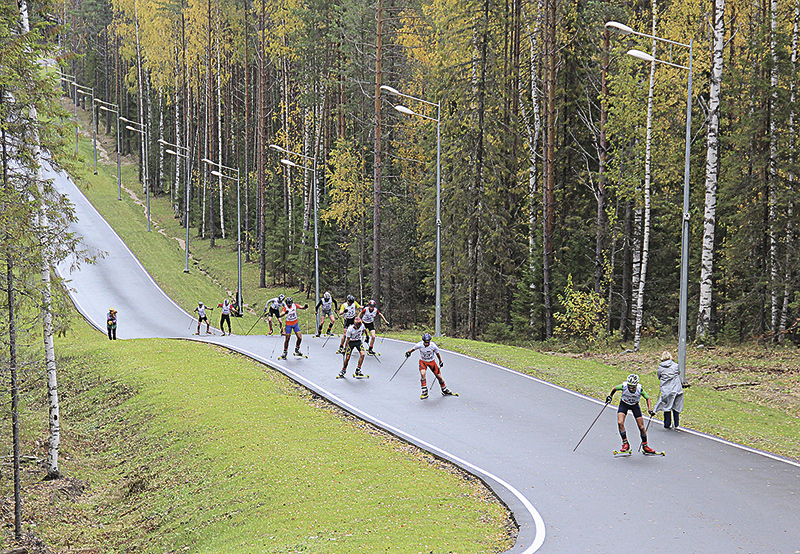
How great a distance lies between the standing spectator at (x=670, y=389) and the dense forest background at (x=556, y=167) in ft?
26.9

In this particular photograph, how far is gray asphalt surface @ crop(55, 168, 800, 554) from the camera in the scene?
1095 cm

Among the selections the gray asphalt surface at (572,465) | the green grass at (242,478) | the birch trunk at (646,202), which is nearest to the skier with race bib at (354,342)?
the gray asphalt surface at (572,465)

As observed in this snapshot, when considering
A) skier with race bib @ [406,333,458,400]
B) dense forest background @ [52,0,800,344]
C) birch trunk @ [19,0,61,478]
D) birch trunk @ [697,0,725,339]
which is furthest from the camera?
dense forest background @ [52,0,800,344]

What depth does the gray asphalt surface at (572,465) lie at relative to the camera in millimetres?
10953

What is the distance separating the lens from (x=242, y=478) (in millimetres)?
15320

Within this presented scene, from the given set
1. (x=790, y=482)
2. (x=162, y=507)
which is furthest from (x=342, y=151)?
(x=790, y=482)

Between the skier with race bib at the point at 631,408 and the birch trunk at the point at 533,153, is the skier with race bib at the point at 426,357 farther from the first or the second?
the birch trunk at the point at 533,153

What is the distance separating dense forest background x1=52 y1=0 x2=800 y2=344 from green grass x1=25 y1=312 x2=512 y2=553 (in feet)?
41.6

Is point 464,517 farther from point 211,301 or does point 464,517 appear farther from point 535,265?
point 211,301

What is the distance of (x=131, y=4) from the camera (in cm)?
8594

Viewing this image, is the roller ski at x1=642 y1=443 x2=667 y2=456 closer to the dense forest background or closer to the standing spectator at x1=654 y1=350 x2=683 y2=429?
the standing spectator at x1=654 y1=350 x2=683 y2=429

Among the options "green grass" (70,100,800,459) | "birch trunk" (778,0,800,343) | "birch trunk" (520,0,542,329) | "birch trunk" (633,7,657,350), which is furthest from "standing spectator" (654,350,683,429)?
"birch trunk" (520,0,542,329)

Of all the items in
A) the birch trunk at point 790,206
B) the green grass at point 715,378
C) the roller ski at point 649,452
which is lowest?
the roller ski at point 649,452

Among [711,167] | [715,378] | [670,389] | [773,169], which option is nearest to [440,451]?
[670,389]
